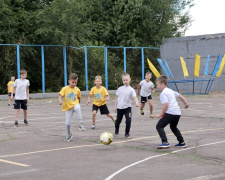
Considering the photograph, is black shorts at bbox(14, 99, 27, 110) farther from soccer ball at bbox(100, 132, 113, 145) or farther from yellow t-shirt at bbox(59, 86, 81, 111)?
soccer ball at bbox(100, 132, 113, 145)

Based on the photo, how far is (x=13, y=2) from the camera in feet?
100

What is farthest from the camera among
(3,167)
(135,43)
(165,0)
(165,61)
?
(165,0)

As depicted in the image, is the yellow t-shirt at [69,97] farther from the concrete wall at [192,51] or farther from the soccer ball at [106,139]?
the concrete wall at [192,51]

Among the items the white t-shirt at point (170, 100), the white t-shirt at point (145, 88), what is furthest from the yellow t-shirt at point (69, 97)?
the white t-shirt at point (145, 88)

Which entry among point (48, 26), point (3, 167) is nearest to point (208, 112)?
point (3, 167)

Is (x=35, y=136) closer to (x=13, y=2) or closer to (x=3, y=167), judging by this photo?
(x=3, y=167)

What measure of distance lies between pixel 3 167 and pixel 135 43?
26.3 meters

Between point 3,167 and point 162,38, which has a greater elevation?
point 162,38

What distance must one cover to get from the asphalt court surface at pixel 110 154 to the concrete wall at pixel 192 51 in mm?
17121

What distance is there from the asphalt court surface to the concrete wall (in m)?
17.1

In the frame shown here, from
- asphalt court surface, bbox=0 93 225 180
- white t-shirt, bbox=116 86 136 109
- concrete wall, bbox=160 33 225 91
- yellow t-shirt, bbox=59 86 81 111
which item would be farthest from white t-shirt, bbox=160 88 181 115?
concrete wall, bbox=160 33 225 91

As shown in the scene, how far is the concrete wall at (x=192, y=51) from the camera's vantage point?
28.6 meters

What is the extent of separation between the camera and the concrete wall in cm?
2862

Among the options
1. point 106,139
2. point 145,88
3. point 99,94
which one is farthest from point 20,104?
point 106,139
